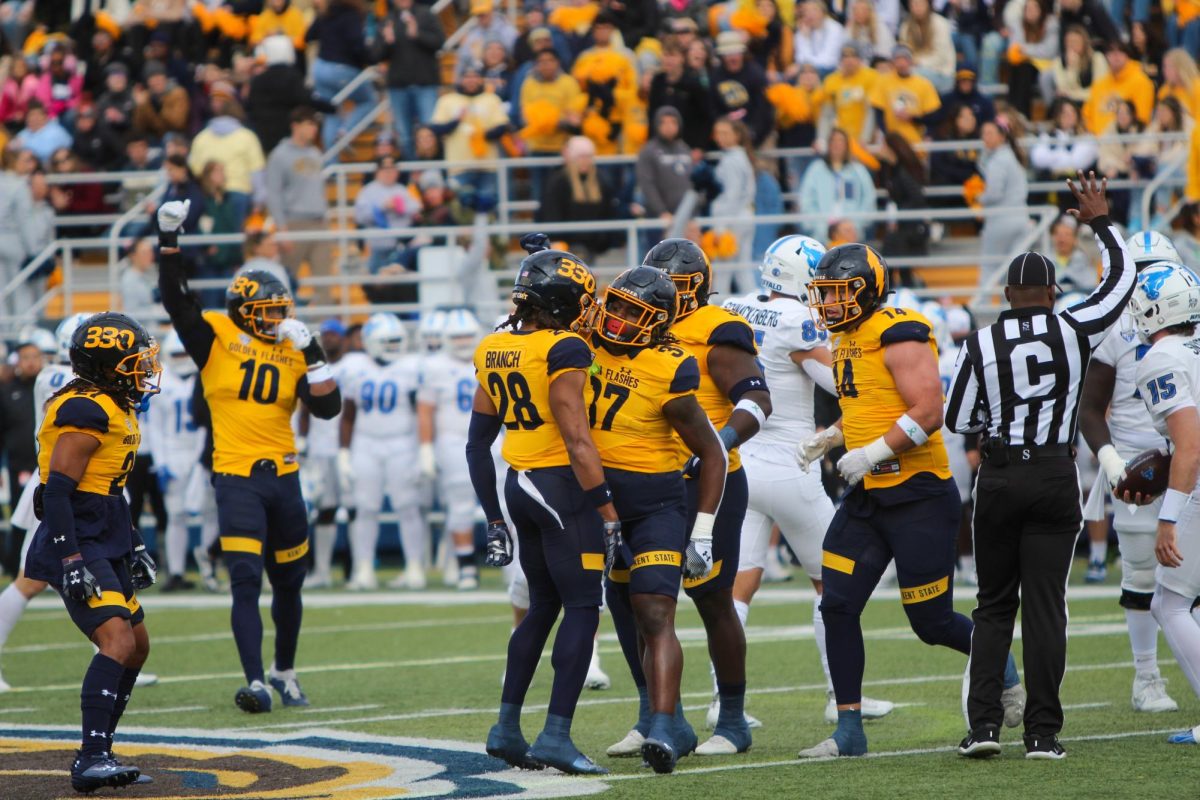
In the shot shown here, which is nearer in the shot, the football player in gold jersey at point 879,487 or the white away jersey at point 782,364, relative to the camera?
the football player in gold jersey at point 879,487

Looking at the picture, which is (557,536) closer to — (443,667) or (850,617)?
(850,617)

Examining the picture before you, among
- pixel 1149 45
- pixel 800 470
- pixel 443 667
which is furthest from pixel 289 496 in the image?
pixel 1149 45

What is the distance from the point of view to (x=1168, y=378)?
6910 millimetres

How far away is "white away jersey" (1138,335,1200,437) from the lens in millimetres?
6887

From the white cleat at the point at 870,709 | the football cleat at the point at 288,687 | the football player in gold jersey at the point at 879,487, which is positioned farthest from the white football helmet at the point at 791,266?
the football cleat at the point at 288,687

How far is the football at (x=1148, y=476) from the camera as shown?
709cm

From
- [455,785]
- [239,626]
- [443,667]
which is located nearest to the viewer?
[455,785]

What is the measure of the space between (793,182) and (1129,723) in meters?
10.7

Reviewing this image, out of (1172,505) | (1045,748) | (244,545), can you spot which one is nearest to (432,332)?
(244,545)

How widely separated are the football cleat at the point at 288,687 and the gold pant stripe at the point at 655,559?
2.83 m

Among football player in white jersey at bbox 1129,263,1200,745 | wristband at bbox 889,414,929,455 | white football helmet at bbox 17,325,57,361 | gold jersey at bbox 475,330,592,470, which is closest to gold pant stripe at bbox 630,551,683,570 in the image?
gold jersey at bbox 475,330,592,470

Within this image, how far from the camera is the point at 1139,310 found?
Result: 23.6 feet

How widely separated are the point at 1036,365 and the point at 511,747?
2430 millimetres

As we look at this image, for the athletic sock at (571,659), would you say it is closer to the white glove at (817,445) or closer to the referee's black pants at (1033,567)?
the white glove at (817,445)
